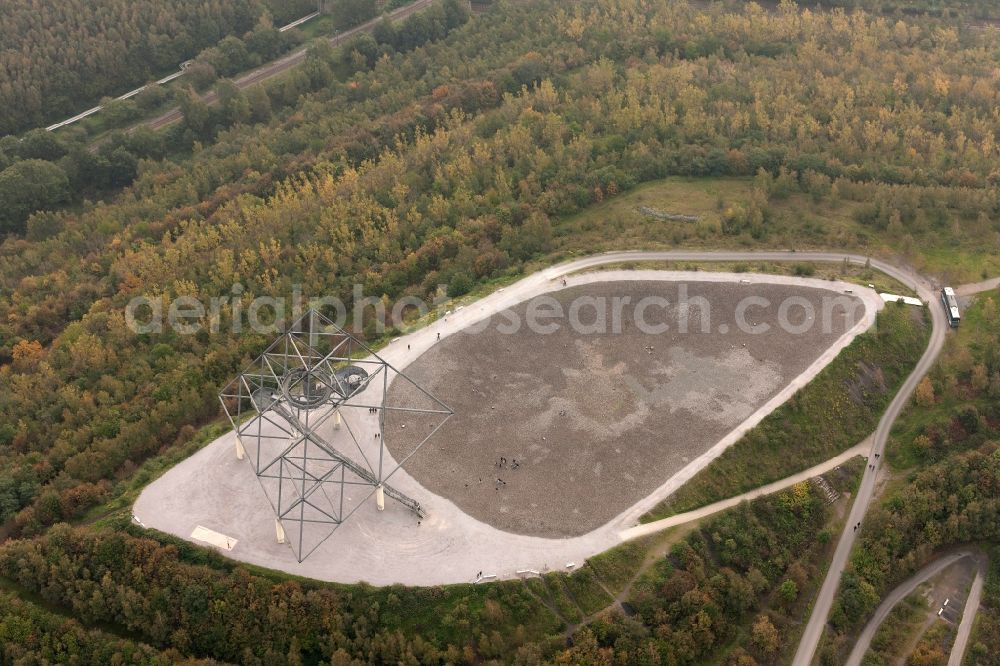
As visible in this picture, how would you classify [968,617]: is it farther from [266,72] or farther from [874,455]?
[266,72]

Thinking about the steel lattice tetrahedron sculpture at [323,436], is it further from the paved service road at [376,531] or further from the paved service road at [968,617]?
the paved service road at [968,617]

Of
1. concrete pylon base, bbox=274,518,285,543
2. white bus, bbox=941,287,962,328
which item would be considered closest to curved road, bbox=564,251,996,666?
white bus, bbox=941,287,962,328

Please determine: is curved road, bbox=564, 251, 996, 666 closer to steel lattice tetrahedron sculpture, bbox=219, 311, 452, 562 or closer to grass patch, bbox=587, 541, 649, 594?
grass patch, bbox=587, 541, 649, 594

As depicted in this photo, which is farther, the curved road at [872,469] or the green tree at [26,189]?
the green tree at [26,189]

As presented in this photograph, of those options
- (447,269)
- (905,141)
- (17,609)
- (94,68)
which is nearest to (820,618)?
(447,269)

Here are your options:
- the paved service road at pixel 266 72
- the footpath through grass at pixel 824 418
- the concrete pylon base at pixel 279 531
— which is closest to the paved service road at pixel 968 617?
the footpath through grass at pixel 824 418

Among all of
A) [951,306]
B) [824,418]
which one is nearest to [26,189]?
[824,418]
